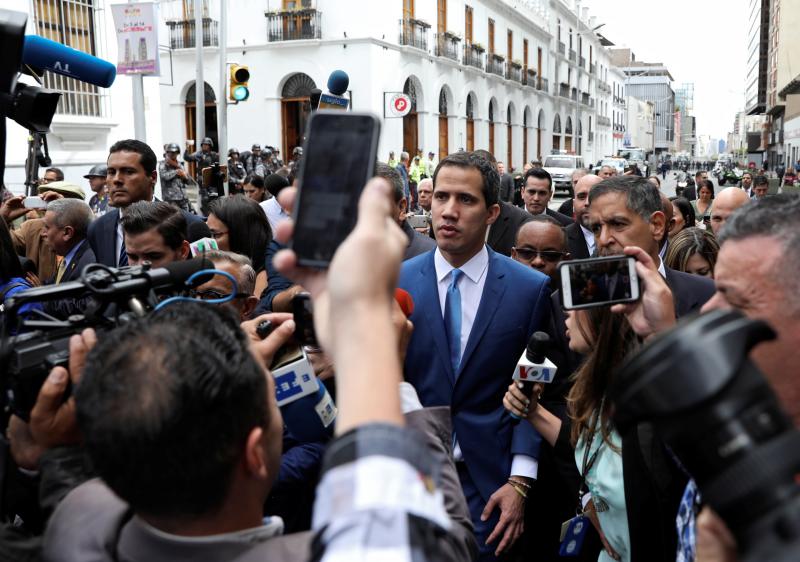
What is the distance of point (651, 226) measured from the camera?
396 cm

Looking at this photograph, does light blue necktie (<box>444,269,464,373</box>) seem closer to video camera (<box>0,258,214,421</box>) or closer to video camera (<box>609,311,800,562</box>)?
video camera (<box>0,258,214,421</box>)

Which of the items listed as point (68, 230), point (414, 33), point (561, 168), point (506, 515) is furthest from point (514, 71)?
point (506, 515)

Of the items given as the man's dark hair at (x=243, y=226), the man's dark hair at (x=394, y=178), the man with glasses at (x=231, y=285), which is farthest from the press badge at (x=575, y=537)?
the man's dark hair at (x=243, y=226)

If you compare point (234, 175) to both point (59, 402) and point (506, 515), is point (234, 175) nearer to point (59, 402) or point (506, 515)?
point (506, 515)

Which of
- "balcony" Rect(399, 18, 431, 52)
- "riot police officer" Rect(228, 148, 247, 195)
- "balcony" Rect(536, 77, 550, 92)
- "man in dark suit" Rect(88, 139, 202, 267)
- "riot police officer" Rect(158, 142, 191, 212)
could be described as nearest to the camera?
"man in dark suit" Rect(88, 139, 202, 267)

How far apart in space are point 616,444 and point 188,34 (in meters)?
28.5

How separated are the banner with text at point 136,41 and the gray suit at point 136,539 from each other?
23.0ft

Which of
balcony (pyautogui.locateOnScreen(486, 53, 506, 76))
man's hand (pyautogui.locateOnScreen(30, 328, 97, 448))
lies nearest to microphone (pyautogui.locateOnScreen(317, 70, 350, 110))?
man's hand (pyautogui.locateOnScreen(30, 328, 97, 448))

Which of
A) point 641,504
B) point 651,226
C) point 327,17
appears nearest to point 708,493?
point 641,504

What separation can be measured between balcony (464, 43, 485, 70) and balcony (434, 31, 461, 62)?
2.90 ft

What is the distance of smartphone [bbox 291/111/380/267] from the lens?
47.6 inches

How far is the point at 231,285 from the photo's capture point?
3.28 metres

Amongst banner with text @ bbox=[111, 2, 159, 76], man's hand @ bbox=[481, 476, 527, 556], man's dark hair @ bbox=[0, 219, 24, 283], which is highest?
banner with text @ bbox=[111, 2, 159, 76]

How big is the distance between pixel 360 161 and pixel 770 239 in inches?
36.6
